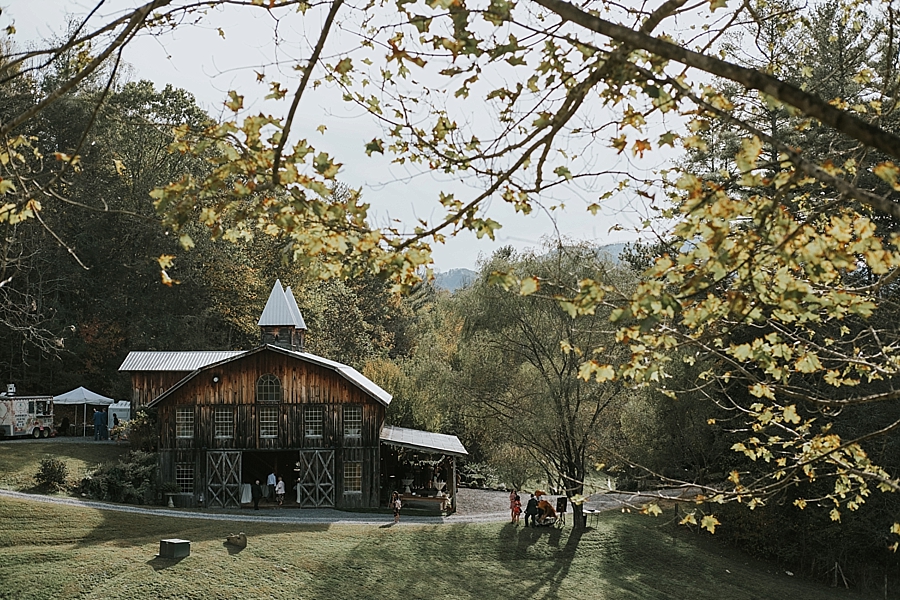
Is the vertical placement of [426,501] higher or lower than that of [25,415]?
lower

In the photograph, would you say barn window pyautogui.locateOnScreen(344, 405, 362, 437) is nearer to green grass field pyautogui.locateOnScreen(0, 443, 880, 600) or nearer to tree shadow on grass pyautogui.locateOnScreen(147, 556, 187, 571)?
green grass field pyautogui.locateOnScreen(0, 443, 880, 600)

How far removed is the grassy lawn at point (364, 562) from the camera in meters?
18.5

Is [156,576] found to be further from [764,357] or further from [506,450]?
[764,357]

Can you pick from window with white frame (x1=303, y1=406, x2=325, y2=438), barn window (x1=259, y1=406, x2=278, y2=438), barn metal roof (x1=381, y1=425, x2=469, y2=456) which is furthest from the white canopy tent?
barn metal roof (x1=381, y1=425, x2=469, y2=456)

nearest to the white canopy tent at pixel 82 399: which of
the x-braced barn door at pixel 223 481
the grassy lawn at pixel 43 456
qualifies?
the grassy lawn at pixel 43 456

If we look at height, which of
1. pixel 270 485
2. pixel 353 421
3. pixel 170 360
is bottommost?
pixel 270 485

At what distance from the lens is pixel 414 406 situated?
38.5 m

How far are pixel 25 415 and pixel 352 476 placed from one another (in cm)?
1753

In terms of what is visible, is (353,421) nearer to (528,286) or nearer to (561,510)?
(561,510)

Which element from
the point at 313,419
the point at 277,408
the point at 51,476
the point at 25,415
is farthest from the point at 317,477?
the point at 25,415

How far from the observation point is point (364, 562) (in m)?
21.6

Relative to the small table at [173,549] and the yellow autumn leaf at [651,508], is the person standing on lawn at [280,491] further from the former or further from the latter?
the yellow autumn leaf at [651,508]

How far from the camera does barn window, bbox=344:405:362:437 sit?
100 ft

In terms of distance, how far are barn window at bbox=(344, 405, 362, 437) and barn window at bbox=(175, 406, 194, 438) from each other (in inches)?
222
